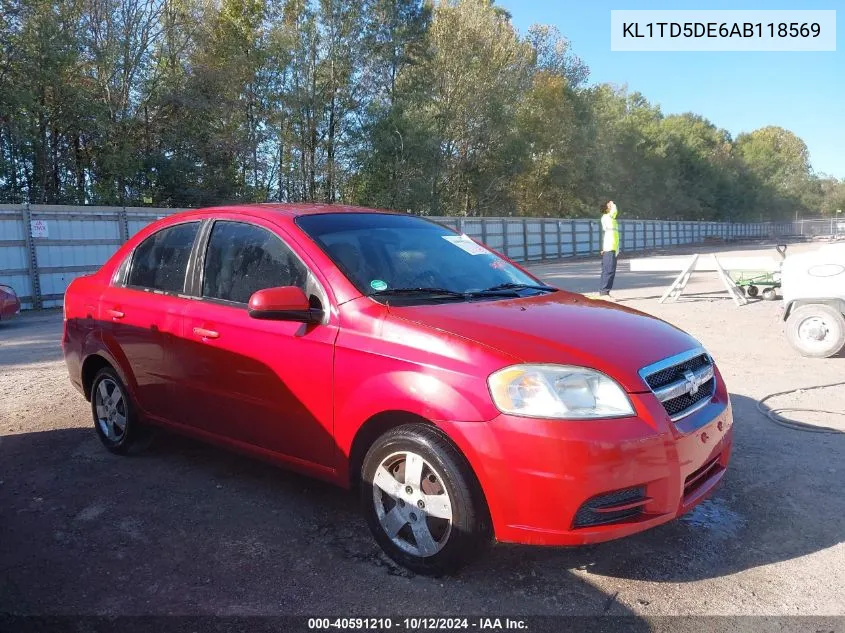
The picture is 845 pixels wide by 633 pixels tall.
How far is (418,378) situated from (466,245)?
5.24 feet

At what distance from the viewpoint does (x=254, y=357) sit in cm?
360

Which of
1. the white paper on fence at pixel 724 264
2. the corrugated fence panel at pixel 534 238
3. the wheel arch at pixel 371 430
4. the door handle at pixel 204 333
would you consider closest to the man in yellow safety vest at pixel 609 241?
the white paper on fence at pixel 724 264

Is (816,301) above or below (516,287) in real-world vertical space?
below

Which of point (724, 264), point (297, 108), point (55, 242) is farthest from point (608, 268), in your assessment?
point (297, 108)

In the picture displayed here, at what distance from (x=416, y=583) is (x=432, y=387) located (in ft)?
2.84

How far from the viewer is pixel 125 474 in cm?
437

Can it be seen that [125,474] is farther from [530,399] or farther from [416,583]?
[530,399]

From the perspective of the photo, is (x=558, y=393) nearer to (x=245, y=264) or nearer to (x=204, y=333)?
(x=245, y=264)

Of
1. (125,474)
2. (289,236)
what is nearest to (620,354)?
(289,236)

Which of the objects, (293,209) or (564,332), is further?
(293,209)

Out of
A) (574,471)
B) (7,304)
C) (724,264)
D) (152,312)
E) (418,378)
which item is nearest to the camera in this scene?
(574,471)

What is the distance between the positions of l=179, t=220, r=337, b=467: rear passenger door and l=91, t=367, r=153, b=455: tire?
2.25 ft

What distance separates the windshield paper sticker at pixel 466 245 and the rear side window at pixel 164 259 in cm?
159

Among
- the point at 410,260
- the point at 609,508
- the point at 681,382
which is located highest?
the point at 410,260
